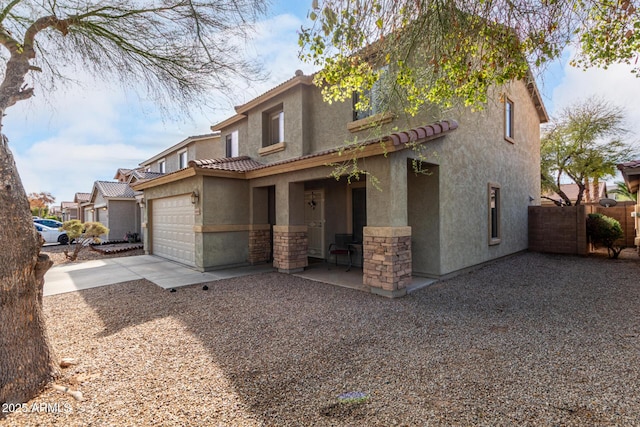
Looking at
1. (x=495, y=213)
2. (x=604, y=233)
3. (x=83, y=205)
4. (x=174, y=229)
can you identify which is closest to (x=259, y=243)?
(x=174, y=229)

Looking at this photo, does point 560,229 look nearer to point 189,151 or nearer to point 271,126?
point 271,126

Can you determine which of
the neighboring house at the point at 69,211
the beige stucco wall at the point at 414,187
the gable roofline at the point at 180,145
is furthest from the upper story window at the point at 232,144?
the neighboring house at the point at 69,211

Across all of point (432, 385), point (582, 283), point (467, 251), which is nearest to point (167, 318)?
point (432, 385)

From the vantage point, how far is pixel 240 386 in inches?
135

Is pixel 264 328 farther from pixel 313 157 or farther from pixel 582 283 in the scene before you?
pixel 582 283

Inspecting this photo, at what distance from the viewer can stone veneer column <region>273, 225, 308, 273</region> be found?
9.41 metres

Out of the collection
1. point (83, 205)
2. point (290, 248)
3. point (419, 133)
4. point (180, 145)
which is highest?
point (180, 145)

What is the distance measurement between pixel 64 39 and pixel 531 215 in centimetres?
1601

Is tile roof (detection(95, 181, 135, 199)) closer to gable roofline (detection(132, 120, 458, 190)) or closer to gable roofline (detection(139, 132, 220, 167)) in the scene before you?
gable roofline (detection(139, 132, 220, 167))

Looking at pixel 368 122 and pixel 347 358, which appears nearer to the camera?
pixel 347 358

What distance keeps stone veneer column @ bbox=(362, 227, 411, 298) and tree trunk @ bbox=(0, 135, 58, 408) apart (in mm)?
5500

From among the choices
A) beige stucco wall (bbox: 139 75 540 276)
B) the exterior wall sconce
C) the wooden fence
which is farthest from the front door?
the wooden fence

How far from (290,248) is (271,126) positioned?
5459 mm

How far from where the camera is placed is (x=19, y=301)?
3266 millimetres
